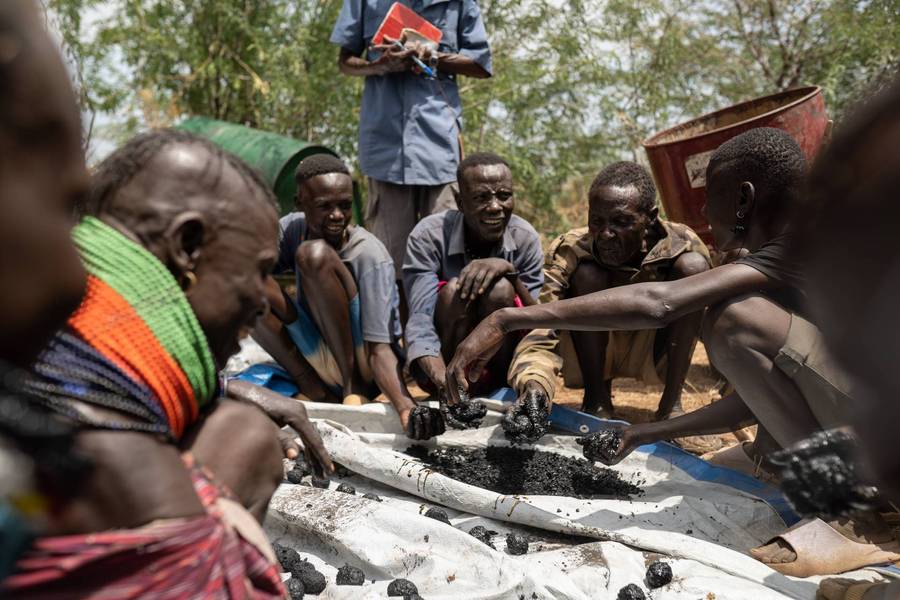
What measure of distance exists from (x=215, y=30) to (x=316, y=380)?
4580 mm

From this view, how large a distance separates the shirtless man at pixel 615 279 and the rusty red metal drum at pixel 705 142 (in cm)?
45

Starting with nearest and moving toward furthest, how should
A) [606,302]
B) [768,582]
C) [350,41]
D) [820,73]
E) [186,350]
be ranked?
[186,350], [768,582], [606,302], [350,41], [820,73]

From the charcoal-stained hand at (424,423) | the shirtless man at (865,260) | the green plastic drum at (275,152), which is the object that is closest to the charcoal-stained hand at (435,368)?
the charcoal-stained hand at (424,423)

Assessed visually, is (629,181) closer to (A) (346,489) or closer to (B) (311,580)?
(A) (346,489)

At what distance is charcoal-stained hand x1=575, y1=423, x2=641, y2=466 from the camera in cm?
290

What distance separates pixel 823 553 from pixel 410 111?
10.6ft

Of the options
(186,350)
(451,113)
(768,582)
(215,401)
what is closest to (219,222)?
(186,350)

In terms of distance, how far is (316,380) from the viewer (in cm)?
434

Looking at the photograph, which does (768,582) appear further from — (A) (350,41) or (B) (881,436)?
(A) (350,41)

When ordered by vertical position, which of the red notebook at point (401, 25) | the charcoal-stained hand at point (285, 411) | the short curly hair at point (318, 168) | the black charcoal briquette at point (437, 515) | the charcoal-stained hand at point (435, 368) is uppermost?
the red notebook at point (401, 25)

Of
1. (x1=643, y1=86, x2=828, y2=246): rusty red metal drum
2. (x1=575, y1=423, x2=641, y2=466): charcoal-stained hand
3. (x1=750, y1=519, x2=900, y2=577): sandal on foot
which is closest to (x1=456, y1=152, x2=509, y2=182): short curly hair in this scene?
(x1=643, y1=86, x2=828, y2=246): rusty red metal drum

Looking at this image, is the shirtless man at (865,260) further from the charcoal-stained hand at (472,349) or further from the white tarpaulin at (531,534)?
the charcoal-stained hand at (472,349)

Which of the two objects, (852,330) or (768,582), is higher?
(852,330)

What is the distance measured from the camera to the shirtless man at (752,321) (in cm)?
260
